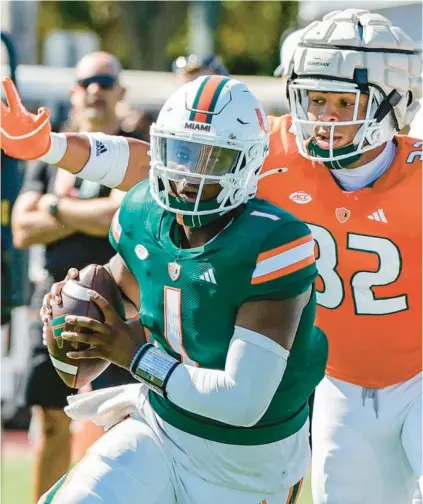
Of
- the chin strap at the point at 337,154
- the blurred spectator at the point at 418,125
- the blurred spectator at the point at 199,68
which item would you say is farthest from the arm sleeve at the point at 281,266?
the blurred spectator at the point at 199,68

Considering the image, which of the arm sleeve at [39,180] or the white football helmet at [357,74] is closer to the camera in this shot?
the white football helmet at [357,74]

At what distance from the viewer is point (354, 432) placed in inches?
167

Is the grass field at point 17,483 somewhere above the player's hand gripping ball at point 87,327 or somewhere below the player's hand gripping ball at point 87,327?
below

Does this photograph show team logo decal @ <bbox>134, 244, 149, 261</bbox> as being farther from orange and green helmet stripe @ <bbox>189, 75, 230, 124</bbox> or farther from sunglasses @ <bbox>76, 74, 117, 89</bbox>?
sunglasses @ <bbox>76, 74, 117, 89</bbox>

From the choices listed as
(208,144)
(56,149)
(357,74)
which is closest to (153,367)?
(208,144)

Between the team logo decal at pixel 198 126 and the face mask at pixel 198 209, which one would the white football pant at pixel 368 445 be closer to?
the face mask at pixel 198 209

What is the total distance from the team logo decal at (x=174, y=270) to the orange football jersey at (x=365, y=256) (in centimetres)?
100

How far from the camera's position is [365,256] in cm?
420

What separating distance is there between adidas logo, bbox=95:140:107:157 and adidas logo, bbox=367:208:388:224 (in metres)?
0.93

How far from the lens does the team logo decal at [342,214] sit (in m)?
4.21

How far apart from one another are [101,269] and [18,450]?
333 centimetres

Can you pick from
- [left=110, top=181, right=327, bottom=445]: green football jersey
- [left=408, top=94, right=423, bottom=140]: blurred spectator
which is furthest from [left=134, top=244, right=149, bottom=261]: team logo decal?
[left=408, top=94, right=423, bottom=140]: blurred spectator

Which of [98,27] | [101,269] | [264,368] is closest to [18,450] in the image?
[101,269]

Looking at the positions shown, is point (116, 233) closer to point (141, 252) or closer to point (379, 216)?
point (141, 252)
